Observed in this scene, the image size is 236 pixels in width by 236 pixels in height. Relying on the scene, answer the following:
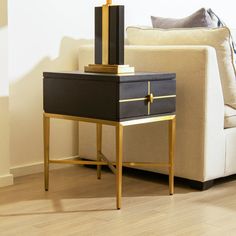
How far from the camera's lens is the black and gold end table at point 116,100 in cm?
249

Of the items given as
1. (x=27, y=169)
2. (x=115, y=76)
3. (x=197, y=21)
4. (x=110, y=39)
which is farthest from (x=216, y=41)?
(x=27, y=169)

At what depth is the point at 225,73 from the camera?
2.89m

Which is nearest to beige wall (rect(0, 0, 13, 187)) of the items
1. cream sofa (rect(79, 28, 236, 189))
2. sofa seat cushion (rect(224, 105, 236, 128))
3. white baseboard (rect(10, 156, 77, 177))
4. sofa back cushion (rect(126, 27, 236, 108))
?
white baseboard (rect(10, 156, 77, 177))

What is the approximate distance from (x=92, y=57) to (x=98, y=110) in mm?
727

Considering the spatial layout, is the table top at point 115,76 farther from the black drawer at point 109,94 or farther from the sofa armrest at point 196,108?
the sofa armrest at point 196,108

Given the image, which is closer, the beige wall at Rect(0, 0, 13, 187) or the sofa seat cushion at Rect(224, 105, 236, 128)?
the beige wall at Rect(0, 0, 13, 187)

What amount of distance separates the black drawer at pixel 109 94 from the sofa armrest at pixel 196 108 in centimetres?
14

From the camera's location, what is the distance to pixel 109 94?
2.50 meters

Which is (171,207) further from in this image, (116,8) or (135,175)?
(116,8)

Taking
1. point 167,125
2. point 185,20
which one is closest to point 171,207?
point 167,125

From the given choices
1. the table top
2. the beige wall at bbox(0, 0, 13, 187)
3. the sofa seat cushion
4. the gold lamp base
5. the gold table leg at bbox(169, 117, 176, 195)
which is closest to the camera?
the table top

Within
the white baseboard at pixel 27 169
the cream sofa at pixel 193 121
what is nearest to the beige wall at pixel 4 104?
the white baseboard at pixel 27 169

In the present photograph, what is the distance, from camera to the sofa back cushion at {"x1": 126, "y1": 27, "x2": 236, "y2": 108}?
9.38ft

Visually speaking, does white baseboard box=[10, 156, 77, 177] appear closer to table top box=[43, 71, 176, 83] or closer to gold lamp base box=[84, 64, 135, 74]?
table top box=[43, 71, 176, 83]
